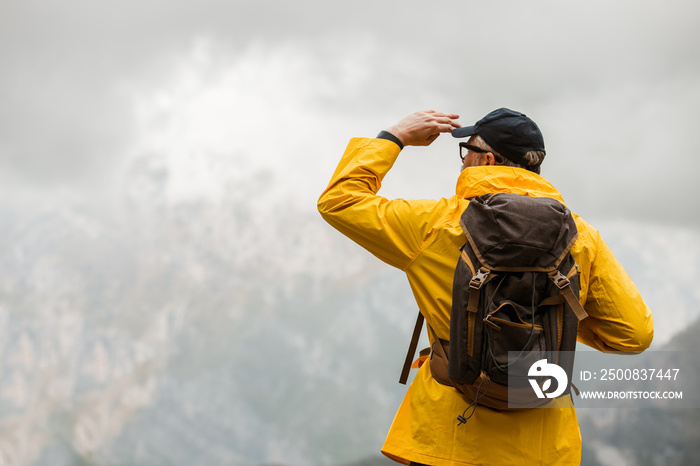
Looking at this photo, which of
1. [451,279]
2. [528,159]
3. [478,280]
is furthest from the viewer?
[528,159]

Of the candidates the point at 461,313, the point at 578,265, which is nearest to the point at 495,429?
the point at 461,313

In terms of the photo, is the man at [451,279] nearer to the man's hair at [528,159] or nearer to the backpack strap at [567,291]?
the man's hair at [528,159]

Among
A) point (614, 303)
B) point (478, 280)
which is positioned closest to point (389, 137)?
point (478, 280)

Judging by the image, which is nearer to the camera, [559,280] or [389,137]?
[559,280]

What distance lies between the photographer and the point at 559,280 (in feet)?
6.89

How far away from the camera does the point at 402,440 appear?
94.1 inches

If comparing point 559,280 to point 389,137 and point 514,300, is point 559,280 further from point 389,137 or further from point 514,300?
point 389,137

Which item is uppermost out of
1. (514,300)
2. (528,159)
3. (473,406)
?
(528,159)

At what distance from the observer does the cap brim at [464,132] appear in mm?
2623

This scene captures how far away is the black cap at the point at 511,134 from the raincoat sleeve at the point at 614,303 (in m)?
0.43

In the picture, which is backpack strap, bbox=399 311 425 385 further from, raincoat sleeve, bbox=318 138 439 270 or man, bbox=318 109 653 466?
raincoat sleeve, bbox=318 138 439 270

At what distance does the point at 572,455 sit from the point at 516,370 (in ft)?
1.87

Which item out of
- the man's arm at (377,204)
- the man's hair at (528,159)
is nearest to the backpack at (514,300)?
the man's arm at (377,204)

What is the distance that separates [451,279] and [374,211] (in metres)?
0.39
